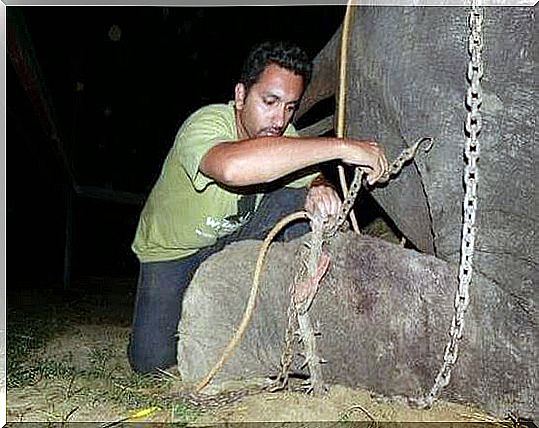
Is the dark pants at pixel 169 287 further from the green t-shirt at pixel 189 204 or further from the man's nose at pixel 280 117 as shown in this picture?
the man's nose at pixel 280 117

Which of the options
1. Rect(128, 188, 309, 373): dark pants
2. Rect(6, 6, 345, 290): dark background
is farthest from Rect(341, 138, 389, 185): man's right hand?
Rect(6, 6, 345, 290): dark background

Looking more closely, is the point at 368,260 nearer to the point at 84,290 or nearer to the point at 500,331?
the point at 500,331

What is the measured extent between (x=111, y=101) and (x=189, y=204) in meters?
5.04

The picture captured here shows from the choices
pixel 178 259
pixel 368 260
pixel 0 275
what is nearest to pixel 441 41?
pixel 368 260

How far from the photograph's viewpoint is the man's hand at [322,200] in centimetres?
214

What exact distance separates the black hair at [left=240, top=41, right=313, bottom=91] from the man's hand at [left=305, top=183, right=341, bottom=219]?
32 cm

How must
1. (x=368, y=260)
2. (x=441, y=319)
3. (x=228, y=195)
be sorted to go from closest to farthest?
(x=441, y=319), (x=368, y=260), (x=228, y=195)

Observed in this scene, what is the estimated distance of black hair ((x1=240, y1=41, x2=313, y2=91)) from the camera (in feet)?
6.99

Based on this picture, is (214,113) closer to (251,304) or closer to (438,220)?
(251,304)

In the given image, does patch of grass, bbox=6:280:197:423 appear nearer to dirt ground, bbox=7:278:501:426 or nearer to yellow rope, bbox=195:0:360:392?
dirt ground, bbox=7:278:501:426

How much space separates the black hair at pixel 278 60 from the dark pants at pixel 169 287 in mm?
494

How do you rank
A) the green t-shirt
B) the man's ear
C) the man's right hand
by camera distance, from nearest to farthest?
the man's right hand → the green t-shirt → the man's ear

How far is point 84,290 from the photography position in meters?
4.96

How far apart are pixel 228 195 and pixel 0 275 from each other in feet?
3.32
